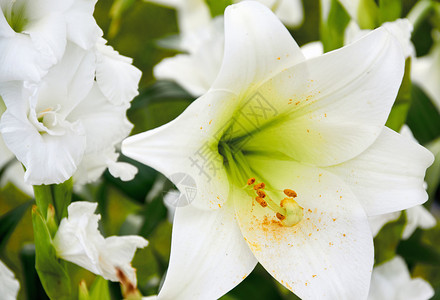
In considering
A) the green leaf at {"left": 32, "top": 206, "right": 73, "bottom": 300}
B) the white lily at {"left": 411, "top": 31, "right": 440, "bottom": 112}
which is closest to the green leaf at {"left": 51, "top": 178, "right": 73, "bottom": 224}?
the green leaf at {"left": 32, "top": 206, "right": 73, "bottom": 300}

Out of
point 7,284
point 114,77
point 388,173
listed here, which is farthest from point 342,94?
point 7,284

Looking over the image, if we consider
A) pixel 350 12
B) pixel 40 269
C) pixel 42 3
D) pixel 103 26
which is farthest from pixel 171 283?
pixel 103 26

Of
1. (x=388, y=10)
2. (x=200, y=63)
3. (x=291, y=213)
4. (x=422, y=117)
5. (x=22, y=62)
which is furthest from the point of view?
(x=422, y=117)

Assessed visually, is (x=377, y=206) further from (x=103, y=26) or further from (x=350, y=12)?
(x=103, y=26)

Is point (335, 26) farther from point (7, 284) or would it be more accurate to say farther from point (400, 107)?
point (7, 284)

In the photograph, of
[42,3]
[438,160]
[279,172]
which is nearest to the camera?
[42,3]
